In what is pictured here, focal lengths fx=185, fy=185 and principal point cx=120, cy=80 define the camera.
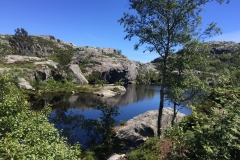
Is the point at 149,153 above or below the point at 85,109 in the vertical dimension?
above

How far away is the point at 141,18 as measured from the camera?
21.8 m

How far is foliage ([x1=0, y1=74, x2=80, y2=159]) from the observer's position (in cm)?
770

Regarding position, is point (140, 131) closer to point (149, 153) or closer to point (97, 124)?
point (97, 124)

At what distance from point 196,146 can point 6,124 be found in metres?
10.3

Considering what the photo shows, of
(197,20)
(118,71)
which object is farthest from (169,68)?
(118,71)

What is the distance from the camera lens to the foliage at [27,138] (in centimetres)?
770

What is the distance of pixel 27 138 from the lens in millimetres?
9312

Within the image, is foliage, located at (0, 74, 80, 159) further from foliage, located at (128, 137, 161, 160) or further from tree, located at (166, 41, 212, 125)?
tree, located at (166, 41, 212, 125)

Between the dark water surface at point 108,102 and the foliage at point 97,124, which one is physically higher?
the foliage at point 97,124

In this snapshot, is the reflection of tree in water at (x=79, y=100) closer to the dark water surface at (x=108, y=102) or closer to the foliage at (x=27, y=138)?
the dark water surface at (x=108, y=102)

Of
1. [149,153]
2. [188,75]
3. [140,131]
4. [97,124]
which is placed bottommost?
[140,131]

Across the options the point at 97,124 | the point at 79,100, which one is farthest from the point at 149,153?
the point at 79,100

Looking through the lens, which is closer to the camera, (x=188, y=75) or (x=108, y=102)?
(x=188, y=75)

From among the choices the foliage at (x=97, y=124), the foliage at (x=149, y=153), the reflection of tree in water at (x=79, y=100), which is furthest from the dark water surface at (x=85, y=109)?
the foliage at (x=149, y=153)
